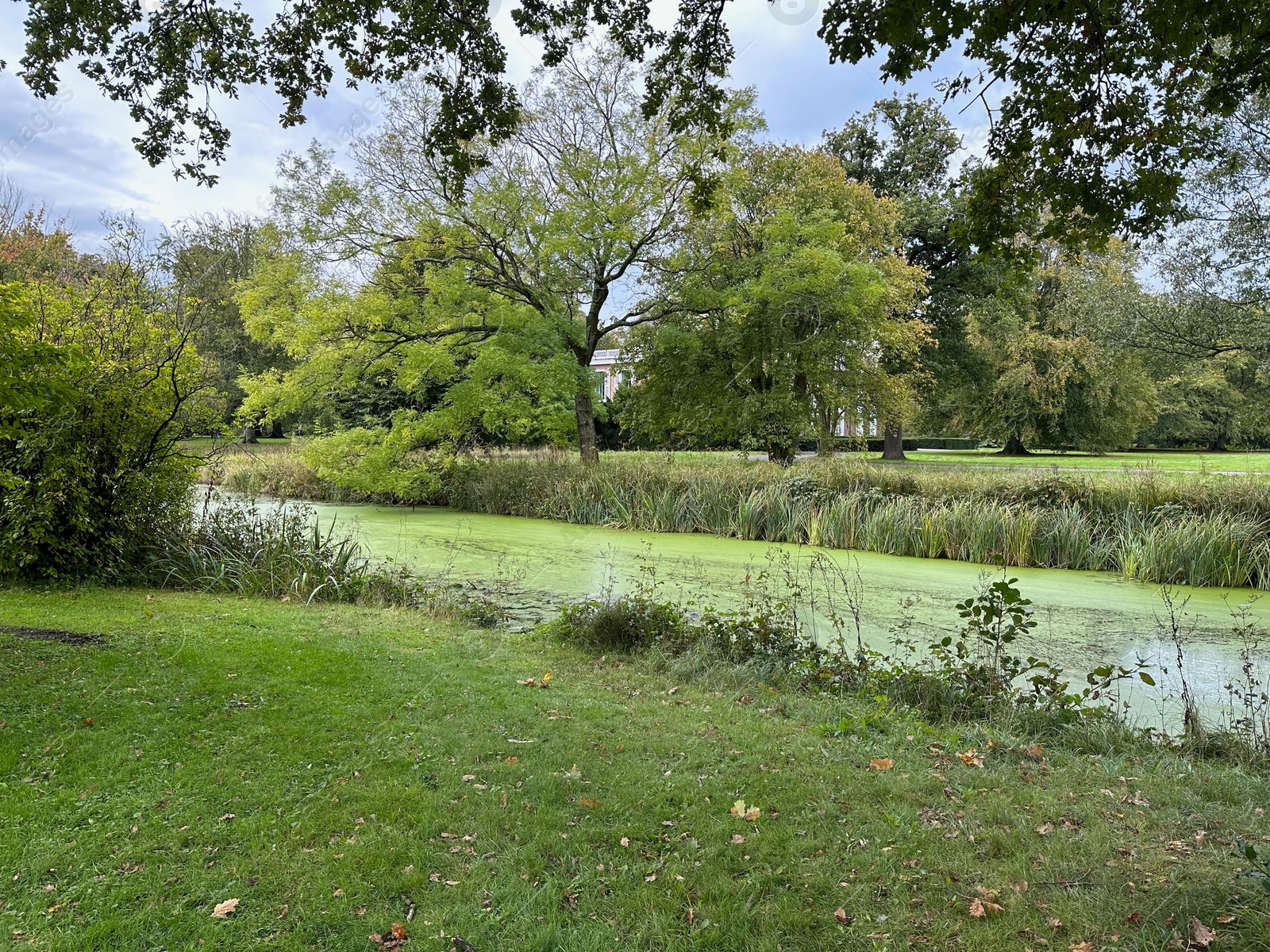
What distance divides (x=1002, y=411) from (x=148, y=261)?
2821cm

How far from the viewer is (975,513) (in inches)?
383

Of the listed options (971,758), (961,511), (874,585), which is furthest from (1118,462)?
(971,758)

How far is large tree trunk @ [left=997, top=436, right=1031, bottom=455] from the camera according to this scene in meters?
29.4

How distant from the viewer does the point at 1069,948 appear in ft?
7.15

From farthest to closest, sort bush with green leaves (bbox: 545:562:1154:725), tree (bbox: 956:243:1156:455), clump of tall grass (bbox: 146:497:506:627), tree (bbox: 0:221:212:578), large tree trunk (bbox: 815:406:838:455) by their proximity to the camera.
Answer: tree (bbox: 956:243:1156:455)
large tree trunk (bbox: 815:406:838:455)
clump of tall grass (bbox: 146:497:506:627)
tree (bbox: 0:221:212:578)
bush with green leaves (bbox: 545:562:1154:725)

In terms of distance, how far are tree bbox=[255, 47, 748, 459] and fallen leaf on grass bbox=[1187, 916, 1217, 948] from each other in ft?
45.9

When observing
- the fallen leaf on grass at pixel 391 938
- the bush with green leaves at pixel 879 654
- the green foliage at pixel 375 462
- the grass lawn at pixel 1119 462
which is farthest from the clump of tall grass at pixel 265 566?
the grass lawn at pixel 1119 462

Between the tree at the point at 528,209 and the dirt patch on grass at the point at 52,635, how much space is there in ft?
35.4

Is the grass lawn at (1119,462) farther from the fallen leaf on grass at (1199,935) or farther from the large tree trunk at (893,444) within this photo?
the fallen leaf on grass at (1199,935)

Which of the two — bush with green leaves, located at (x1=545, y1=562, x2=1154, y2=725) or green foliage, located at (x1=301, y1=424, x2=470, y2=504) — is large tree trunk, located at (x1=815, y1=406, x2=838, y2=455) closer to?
green foliage, located at (x1=301, y1=424, x2=470, y2=504)

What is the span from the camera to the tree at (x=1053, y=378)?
24.1m

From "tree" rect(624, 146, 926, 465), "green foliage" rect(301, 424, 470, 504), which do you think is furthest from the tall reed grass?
"tree" rect(624, 146, 926, 465)

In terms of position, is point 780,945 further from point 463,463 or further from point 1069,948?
point 463,463

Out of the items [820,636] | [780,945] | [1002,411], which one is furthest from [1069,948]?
[1002,411]
